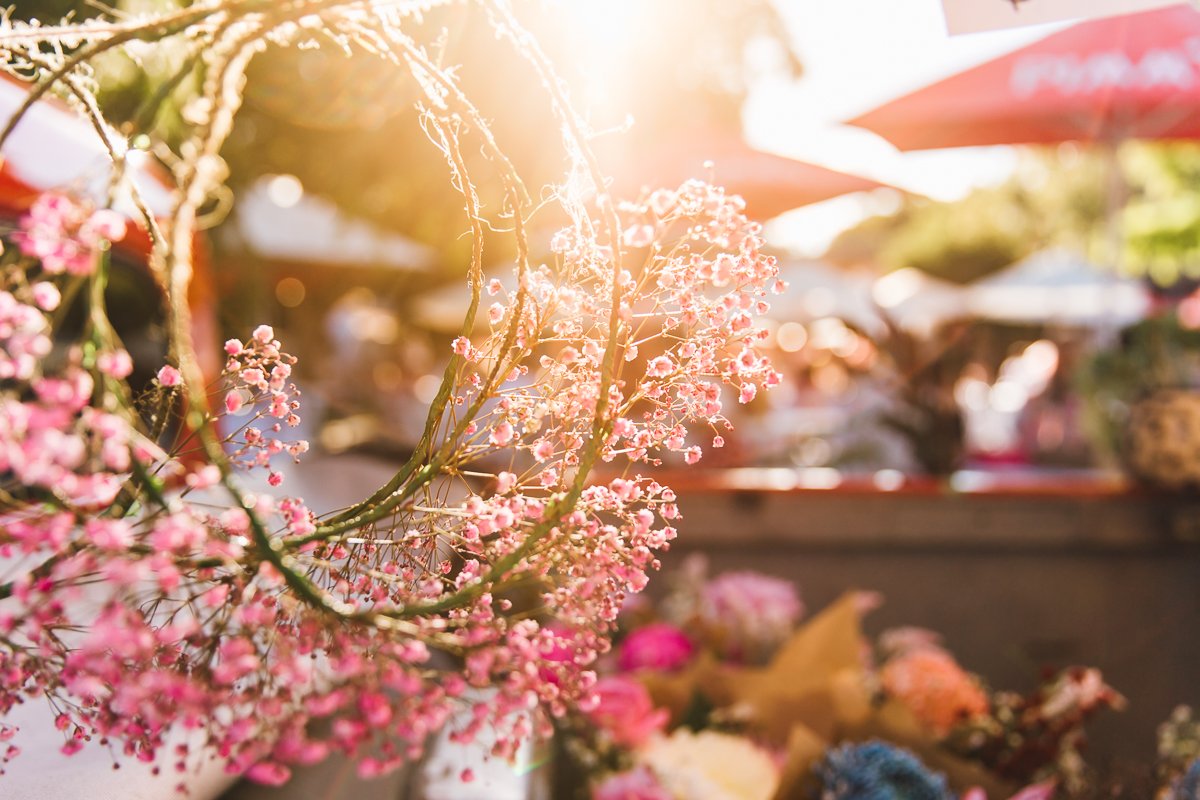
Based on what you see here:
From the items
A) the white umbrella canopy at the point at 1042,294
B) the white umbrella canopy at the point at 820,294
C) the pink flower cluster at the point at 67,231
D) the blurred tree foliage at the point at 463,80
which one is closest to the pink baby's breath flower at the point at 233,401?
the pink flower cluster at the point at 67,231

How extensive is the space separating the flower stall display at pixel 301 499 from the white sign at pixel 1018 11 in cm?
84

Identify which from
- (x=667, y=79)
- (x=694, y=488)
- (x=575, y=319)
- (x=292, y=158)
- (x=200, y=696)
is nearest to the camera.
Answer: (x=200, y=696)

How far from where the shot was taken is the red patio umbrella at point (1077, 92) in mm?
4656

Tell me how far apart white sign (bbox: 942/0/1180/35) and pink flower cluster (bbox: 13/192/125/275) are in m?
1.38

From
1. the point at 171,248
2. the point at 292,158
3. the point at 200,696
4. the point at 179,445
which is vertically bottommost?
the point at 200,696

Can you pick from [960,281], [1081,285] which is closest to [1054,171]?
[960,281]

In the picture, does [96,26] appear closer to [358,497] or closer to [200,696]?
[200,696]

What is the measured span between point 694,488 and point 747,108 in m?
3.56

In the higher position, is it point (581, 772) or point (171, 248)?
point (171, 248)

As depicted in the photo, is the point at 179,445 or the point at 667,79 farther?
the point at 667,79

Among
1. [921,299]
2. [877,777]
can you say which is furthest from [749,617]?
[921,299]

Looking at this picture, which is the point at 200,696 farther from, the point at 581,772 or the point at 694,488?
the point at 694,488

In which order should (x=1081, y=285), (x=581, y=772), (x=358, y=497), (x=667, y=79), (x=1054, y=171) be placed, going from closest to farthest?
(x=581, y=772) < (x=358, y=497) < (x=667, y=79) < (x=1081, y=285) < (x=1054, y=171)

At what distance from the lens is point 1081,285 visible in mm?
12594
